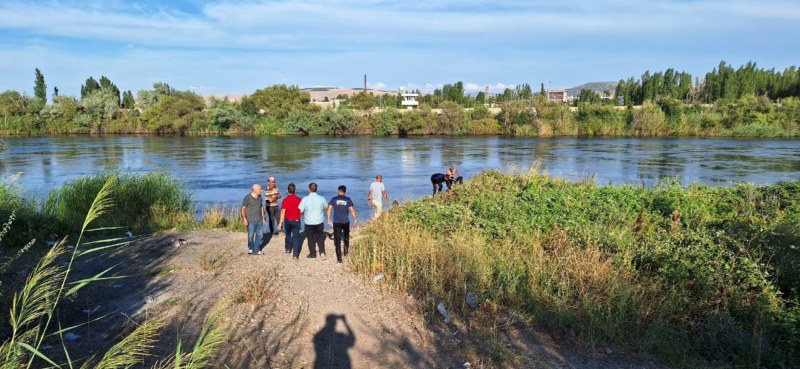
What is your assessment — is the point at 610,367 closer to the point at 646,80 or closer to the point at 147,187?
the point at 147,187

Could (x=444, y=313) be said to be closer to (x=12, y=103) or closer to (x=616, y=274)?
(x=616, y=274)

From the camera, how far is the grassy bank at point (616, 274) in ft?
21.5

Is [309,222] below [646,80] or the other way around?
below

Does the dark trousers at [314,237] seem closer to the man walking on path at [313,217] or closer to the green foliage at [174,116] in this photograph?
the man walking on path at [313,217]

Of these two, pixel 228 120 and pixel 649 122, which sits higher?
pixel 228 120

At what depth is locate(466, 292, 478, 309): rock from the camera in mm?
7633

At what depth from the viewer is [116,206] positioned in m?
14.6

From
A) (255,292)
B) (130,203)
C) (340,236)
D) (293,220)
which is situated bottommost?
(255,292)

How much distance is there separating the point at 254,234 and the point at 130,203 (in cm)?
653

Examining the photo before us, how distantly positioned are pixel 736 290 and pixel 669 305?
0.88 meters

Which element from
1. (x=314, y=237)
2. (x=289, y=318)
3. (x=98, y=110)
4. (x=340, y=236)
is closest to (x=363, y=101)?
(x=98, y=110)

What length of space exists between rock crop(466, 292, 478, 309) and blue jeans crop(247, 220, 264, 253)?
500 cm

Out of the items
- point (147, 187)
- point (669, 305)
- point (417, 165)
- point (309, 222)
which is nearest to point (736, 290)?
point (669, 305)

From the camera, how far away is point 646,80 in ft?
294
